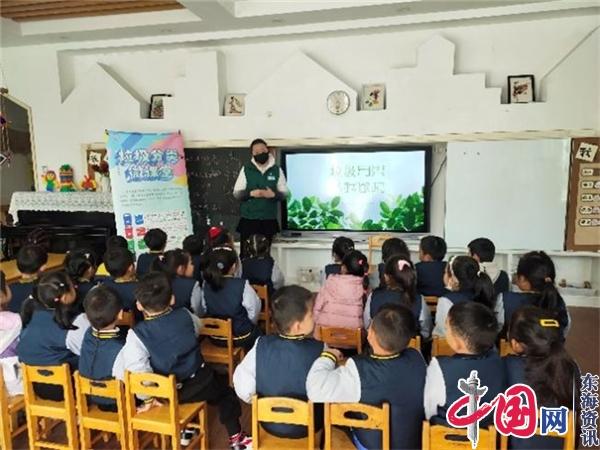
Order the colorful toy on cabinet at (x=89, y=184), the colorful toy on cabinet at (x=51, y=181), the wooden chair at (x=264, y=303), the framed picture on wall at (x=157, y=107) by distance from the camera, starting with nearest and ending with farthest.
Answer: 1. the wooden chair at (x=264, y=303)
2. the framed picture on wall at (x=157, y=107)
3. the colorful toy on cabinet at (x=89, y=184)
4. the colorful toy on cabinet at (x=51, y=181)

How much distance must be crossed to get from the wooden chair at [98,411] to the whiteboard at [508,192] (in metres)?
3.31

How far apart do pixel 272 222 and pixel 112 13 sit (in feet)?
8.24

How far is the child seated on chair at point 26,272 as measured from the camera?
2.46m

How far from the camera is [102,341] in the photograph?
6.00 ft

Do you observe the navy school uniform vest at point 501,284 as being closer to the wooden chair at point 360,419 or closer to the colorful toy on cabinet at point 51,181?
the wooden chair at point 360,419

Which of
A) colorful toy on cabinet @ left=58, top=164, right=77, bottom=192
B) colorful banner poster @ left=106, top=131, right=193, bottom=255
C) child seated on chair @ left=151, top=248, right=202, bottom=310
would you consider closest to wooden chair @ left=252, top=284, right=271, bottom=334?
child seated on chair @ left=151, top=248, right=202, bottom=310

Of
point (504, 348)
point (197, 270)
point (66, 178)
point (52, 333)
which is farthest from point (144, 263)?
point (66, 178)

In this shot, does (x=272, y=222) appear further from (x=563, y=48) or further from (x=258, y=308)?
(x=563, y=48)

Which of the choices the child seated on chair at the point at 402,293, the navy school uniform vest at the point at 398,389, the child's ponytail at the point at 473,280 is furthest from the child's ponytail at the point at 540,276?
the navy school uniform vest at the point at 398,389

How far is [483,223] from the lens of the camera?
421cm

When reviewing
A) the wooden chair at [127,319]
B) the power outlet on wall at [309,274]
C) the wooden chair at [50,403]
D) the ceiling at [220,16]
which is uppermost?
the ceiling at [220,16]

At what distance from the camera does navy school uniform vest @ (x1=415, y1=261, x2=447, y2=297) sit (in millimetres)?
2723

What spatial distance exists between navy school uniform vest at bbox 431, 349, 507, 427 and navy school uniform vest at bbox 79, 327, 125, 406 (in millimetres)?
1227

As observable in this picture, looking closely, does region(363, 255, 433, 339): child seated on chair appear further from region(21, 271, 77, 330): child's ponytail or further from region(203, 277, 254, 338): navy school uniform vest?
region(21, 271, 77, 330): child's ponytail
